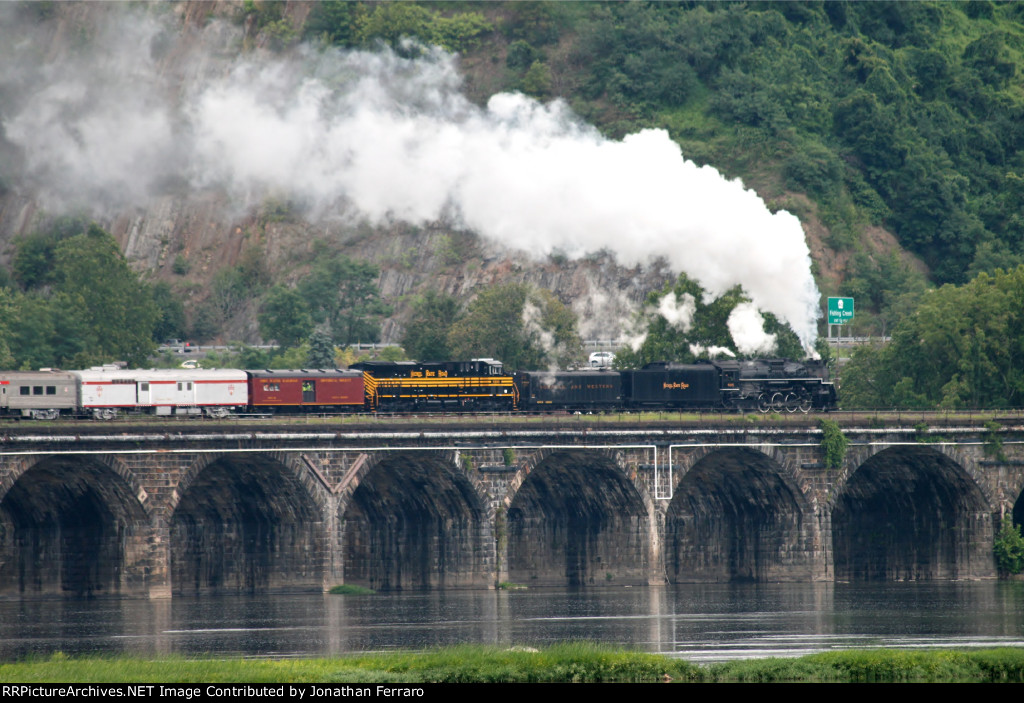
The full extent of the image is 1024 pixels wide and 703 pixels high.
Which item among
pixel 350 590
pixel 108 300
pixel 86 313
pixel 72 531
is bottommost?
pixel 350 590

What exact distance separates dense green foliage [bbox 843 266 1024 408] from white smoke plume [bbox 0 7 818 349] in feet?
23.7

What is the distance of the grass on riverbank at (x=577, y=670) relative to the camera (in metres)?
50.4

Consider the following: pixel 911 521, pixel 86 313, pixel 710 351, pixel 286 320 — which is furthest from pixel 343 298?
pixel 911 521

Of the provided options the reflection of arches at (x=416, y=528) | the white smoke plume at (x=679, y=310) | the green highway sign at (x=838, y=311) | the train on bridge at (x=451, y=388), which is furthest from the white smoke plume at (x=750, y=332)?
the reflection of arches at (x=416, y=528)

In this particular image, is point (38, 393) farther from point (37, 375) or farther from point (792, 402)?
point (792, 402)

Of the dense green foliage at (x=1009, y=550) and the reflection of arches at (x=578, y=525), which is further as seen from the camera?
the dense green foliage at (x=1009, y=550)

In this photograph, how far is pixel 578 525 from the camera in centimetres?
10350

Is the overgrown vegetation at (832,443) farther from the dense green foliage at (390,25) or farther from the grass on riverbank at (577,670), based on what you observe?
the dense green foliage at (390,25)

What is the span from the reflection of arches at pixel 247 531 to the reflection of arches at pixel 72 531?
4252 millimetres

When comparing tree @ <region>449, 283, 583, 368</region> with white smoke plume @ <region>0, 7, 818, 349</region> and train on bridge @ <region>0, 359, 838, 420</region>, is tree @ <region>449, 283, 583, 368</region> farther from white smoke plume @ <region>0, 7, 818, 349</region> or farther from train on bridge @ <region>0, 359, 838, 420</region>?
train on bridge @ <region>0, 359, 838, 420</region>

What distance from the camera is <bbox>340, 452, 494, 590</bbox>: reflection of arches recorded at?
95.9m

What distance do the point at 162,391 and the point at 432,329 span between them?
5170cm

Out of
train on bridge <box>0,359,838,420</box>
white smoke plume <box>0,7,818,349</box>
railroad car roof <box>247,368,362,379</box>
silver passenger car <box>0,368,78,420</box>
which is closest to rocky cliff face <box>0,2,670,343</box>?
white smoke plume <box>0,7,818,349</box>
